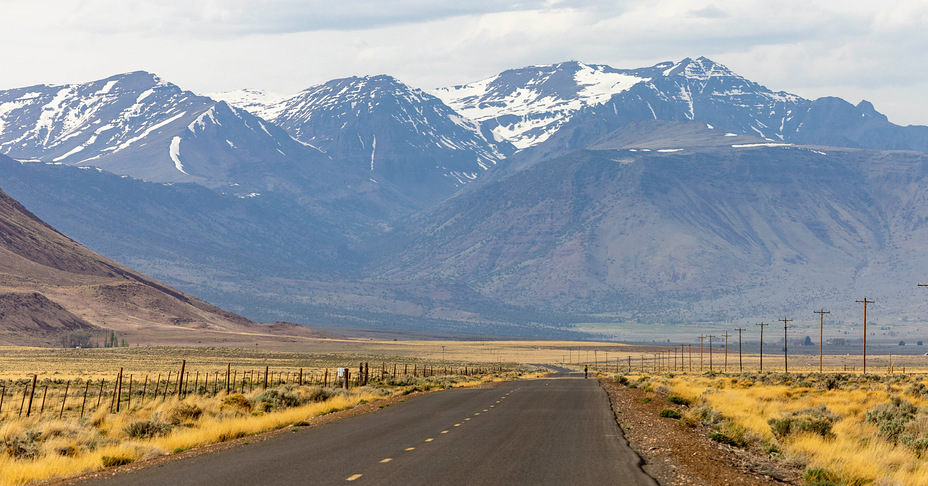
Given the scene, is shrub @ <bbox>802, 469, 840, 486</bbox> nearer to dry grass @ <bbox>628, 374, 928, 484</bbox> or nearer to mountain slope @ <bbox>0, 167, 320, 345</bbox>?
dry grass @ <bbox>628, 374, 928, 484</bbox>

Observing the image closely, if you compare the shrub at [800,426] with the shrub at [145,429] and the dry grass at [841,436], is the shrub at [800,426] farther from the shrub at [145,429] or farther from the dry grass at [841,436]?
the shrub at [145,429]

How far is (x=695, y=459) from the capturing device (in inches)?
805

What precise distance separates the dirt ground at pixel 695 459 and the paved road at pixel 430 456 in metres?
0.50

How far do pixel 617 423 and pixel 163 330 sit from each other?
161 meters

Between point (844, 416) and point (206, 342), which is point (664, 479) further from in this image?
point (206, 342)

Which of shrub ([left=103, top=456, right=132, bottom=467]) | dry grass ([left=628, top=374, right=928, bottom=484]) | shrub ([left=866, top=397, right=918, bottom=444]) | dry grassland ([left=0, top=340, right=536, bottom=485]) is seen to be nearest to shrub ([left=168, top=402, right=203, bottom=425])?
dry grassland ([left=0, top=340, right=536, bottom=485])

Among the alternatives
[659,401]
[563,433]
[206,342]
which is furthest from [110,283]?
[563,433]

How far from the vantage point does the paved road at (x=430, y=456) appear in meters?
17.1

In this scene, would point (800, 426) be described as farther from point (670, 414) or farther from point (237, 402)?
point (237, 402)

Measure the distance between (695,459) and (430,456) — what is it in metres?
5.12

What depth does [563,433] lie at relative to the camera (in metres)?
25.8

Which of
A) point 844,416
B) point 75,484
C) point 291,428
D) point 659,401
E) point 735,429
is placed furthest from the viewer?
point 659,401

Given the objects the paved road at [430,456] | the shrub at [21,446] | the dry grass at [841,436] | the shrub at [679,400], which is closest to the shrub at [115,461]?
the paved road at [430,456]

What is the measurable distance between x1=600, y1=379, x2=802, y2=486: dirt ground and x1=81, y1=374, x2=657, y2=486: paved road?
0.50m
